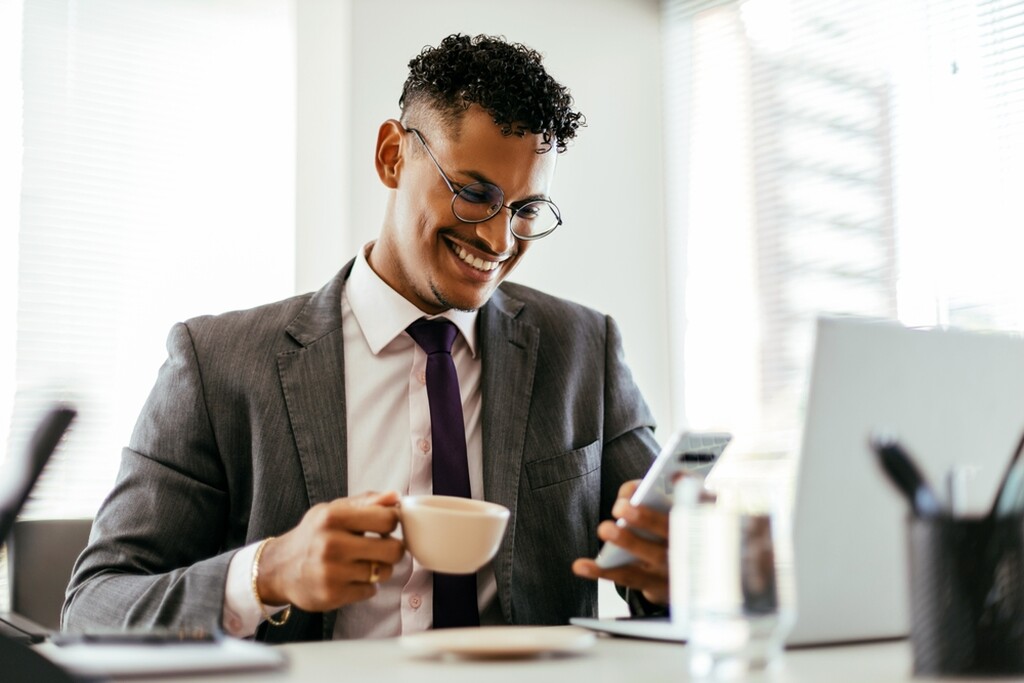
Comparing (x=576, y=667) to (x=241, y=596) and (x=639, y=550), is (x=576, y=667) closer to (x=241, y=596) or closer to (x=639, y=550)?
(x=639, y=550)

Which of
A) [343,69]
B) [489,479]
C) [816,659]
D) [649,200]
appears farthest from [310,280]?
[816,659]

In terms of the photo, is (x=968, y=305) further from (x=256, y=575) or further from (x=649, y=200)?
(x=256, y=575)

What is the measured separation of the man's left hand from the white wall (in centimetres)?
219

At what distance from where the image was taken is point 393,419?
171 cm

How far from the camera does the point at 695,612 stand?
0.86 meters

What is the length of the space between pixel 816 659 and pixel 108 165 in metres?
2.85

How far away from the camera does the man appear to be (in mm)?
1555

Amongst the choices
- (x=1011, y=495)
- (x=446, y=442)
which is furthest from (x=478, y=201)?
(x=1011, y=495)

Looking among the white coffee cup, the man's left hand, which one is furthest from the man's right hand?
the man's left hand

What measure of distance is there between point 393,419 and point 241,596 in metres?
0.53

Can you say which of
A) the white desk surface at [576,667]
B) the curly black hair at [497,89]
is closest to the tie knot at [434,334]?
the curly black hair at [497,89]

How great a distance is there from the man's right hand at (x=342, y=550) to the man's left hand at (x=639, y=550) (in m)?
0.27

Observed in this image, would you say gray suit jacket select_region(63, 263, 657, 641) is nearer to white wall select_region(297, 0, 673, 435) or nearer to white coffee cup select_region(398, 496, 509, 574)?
white coffee cup select_region(398, 496, 509, 574)

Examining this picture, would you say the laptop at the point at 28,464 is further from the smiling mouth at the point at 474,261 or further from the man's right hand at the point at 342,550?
the smiling mouth at the point at 474,261
